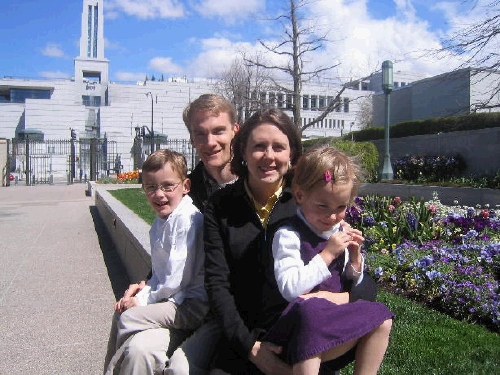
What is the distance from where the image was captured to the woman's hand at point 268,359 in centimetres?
196

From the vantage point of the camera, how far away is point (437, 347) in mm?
3240

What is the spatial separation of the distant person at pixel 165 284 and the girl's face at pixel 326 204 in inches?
27.2

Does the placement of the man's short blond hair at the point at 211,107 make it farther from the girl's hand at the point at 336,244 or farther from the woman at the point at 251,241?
the girl's hand at the point at 336,244

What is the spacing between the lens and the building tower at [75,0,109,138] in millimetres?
80250

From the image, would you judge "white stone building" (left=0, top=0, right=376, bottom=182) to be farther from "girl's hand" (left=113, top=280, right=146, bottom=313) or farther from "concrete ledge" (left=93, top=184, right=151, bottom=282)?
"girl's hand" (left=113, top=280, right=146, bottom=313)

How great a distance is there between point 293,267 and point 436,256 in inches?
131

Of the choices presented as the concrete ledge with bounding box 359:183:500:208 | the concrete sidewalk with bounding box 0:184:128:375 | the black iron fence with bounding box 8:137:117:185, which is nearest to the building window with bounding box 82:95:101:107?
the black iron fence with bounding box 8:137:117:185

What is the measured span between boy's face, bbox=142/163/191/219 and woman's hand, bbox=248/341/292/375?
91 centimetres

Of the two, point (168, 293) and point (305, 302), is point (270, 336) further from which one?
point (168, 293)

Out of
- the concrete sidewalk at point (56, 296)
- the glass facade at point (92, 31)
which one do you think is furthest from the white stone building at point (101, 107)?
the concrete sidewalk at point (56, 296)

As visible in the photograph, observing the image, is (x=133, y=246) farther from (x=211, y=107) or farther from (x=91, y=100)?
(x=91, y=100)

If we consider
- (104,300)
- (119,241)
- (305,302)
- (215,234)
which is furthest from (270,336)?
(119,241)

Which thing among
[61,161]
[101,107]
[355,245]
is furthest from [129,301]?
[101,107]

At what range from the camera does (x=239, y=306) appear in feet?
A: 7.64
